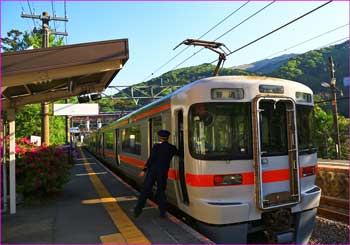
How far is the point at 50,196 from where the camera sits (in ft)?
27.9

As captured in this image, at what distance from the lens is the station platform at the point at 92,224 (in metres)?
5.30

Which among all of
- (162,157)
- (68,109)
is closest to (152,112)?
(162,157)

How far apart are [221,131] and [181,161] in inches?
43.5

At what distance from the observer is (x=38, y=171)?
25.9 feet

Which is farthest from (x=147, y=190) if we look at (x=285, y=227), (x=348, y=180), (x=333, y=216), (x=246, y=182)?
(x=348, y=180)

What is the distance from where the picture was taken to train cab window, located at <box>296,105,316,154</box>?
6141mm

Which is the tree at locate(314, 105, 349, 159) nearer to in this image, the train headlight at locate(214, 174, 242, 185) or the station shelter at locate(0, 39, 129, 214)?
the train headlight at locate(214, 174, 242, 185)

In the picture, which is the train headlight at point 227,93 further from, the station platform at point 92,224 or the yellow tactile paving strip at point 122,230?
the yellow tactile paving strip at point 122,230

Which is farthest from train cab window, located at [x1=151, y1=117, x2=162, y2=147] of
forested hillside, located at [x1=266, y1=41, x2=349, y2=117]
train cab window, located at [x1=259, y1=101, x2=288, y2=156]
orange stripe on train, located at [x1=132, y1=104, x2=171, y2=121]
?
forested hillside, located at [x1=266, y1=41, x2=349, y2=117]

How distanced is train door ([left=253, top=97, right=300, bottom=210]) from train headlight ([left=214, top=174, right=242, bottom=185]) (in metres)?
0.29

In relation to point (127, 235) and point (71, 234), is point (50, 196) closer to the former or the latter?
point (71, 234)

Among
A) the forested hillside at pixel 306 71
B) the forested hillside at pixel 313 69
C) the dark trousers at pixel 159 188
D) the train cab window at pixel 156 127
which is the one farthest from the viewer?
the forested hillside at pixel 313 69

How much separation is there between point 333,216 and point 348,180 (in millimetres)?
1531

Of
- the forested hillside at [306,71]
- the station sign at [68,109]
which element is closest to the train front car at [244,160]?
the station sign at [68,109]
